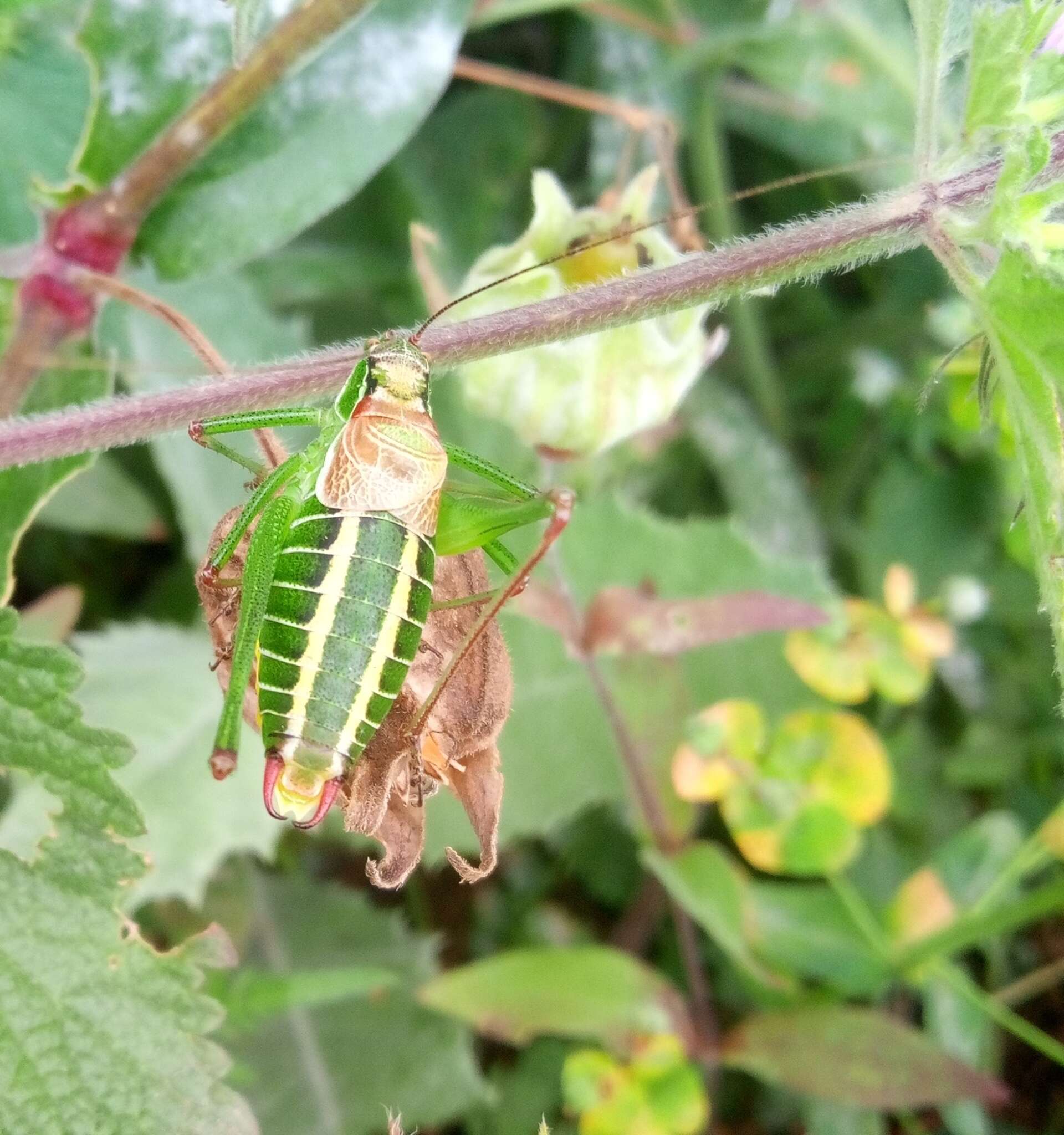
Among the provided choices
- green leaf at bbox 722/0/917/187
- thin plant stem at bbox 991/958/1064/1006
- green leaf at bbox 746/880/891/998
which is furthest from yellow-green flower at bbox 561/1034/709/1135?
green leaf at bbox 722/0/917/187

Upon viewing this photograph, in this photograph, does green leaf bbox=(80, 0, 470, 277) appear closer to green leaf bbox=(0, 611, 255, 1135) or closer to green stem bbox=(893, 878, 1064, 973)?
green leaf bbox=(0, 611, 255, 1135)

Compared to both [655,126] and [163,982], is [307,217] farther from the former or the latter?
[163,982]

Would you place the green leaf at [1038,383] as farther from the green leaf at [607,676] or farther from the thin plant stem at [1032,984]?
the thin plant stem at [1032,984]

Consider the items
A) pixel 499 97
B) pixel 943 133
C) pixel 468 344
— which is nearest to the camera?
pixel 468 344

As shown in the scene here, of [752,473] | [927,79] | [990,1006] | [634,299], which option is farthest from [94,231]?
[990,1006]

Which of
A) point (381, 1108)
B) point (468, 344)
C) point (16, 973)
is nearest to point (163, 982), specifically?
point (16, 973)

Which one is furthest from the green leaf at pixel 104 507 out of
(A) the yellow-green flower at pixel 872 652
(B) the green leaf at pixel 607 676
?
(A) the yellow-green flower at pixel 872 652

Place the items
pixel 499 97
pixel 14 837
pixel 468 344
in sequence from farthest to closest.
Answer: pixel 499 97, pixel 14 837, pixel 468 344
